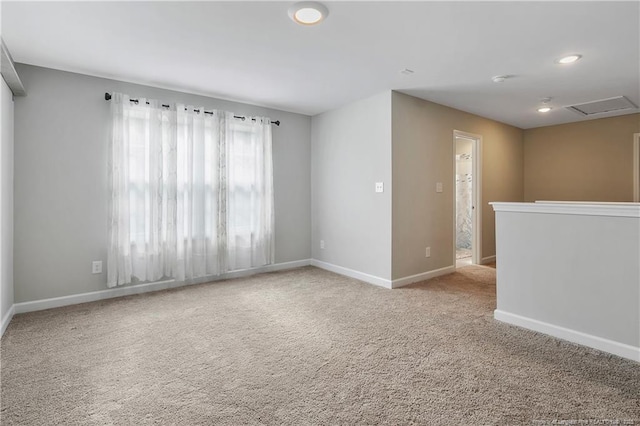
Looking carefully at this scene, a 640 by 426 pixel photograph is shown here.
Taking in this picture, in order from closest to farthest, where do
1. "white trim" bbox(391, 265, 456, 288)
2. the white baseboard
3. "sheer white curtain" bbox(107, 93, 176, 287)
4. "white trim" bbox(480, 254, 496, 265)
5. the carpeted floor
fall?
the carpeted floor < the white baseboard < "sheer white curtain" bbox(107, 93, 176, 287) < "white trim" bbox(391, 265, 456, 288) < "white trim" bbox(480, 254, 496, 265)

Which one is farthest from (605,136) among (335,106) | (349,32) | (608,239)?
(349,32)

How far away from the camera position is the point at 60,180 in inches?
129

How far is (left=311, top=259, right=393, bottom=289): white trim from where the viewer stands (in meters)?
3.99

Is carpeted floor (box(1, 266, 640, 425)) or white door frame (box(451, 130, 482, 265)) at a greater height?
white door frame (box(451, 130, 482, 265))

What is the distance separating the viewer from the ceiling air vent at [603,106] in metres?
4.21

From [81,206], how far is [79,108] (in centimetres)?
101

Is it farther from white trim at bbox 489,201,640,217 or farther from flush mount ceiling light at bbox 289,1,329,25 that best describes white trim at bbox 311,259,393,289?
flush mount ceiling light at bbox 289,1,329,25

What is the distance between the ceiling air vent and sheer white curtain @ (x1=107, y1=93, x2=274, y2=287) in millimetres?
4376

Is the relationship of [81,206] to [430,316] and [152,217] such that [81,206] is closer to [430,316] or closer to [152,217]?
[152,217]

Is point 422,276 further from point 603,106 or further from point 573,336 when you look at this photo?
point 603,106

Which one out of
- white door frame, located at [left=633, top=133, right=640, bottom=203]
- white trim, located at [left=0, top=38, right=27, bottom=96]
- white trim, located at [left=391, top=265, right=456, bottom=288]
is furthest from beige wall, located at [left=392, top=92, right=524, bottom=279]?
white trim, located at [left=0, top=38, right=27, bottom=96]

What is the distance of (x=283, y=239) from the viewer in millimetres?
4945

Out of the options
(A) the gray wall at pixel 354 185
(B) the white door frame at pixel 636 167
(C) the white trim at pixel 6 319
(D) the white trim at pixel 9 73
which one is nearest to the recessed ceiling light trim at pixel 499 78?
(A) the gray wall at pixel 354 185

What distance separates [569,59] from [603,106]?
2219 millimetres
